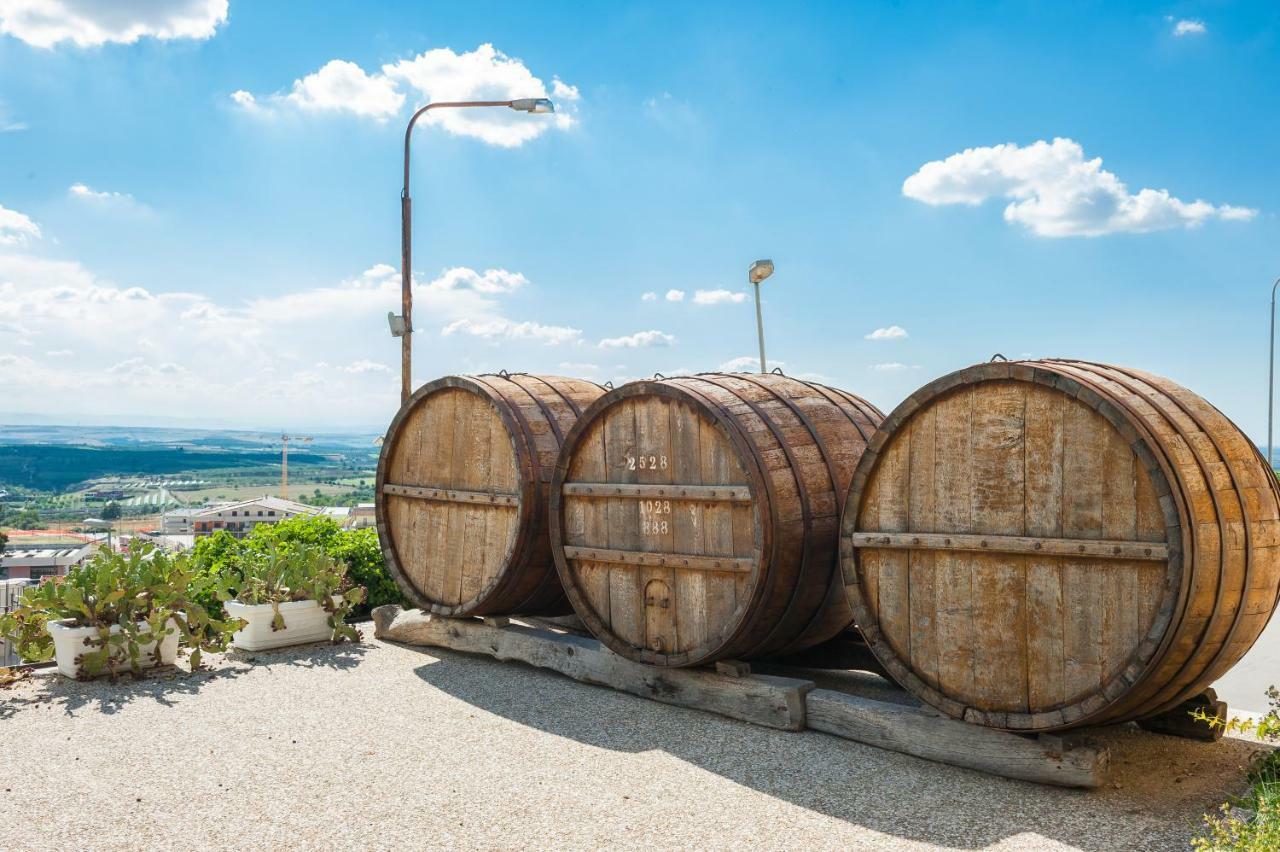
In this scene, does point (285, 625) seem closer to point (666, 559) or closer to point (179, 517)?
point (666, 559)

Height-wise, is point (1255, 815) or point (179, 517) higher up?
point (1255, 815)

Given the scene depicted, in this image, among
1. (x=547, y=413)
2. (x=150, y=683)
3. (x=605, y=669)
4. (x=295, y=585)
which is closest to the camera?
(x=605, y=669)

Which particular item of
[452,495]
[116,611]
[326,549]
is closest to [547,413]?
[452,495]

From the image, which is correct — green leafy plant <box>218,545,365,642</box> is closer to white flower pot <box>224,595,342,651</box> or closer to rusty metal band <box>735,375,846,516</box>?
white flower pot <box>224,595,342,651</box>

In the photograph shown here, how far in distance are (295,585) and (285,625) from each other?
Result: 13.8 inches

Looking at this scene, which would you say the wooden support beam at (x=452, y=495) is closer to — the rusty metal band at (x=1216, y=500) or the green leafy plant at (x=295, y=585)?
the green leafy plant at (x=295, y=585)

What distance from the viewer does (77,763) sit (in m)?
4.71

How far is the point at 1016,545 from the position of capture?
13.6 ft

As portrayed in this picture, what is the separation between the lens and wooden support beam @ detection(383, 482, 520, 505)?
652 centimetres

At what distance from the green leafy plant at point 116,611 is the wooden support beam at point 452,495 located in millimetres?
1580

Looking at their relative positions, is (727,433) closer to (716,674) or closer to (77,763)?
(716,674)

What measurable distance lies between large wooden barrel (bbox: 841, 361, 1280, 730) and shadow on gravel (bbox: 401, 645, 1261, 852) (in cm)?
34

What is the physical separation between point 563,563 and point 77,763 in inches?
111

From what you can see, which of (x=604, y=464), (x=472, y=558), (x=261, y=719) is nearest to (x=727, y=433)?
(x=604, y=464)
